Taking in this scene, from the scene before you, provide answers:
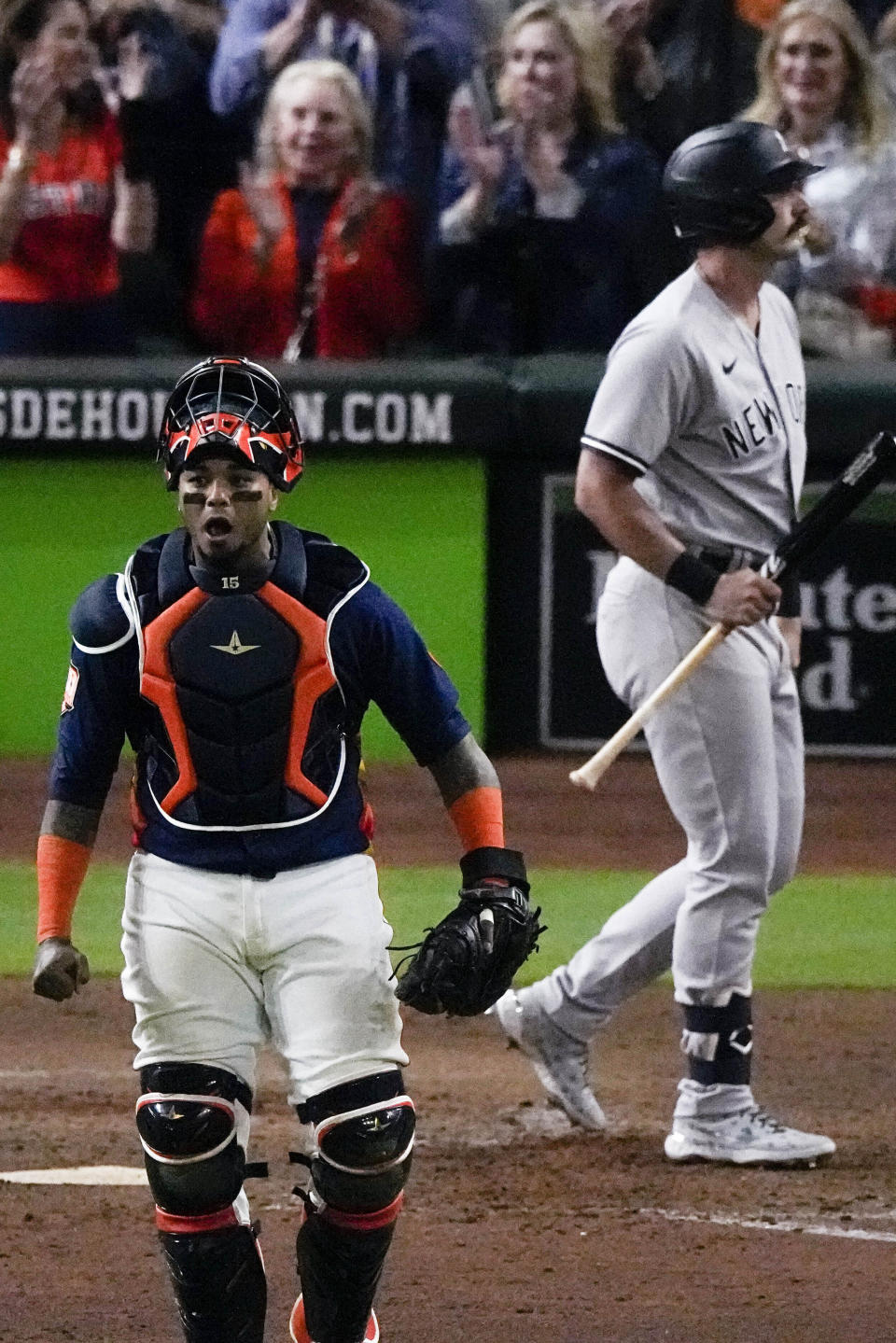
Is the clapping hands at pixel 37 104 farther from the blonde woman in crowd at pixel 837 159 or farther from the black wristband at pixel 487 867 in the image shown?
the black wristband at pixel 487 867

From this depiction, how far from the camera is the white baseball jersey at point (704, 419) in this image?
4.74m

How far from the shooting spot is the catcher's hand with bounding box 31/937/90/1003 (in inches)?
130

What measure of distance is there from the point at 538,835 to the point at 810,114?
10.1ft

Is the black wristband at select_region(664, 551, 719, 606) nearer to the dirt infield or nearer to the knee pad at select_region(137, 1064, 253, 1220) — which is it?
the dirt infield

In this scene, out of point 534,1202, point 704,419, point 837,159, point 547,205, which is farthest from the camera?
point 547,205

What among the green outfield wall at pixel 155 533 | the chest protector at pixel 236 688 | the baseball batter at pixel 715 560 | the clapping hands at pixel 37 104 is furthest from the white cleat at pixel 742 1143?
the clapping hands at pixel 37 104

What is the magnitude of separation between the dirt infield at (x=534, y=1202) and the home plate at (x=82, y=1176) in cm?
4

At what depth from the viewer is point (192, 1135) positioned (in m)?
3.27

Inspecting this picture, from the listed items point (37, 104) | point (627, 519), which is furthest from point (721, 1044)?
point (37, 104)

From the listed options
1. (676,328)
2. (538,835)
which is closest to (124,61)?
(538,835)

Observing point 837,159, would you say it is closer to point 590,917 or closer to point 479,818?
point 590,917

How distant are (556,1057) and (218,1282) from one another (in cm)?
190

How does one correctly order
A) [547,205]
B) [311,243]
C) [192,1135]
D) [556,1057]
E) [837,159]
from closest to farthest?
[192,1135] → [556,1057] → [837,159] → [311,243] → [547,205]

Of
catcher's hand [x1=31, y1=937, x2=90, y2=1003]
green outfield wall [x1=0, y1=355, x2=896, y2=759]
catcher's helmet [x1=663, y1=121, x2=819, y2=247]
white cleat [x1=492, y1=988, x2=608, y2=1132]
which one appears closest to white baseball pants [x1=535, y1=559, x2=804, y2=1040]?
white cleat [x1=492, y1=988, x2=608, y2=1132]
